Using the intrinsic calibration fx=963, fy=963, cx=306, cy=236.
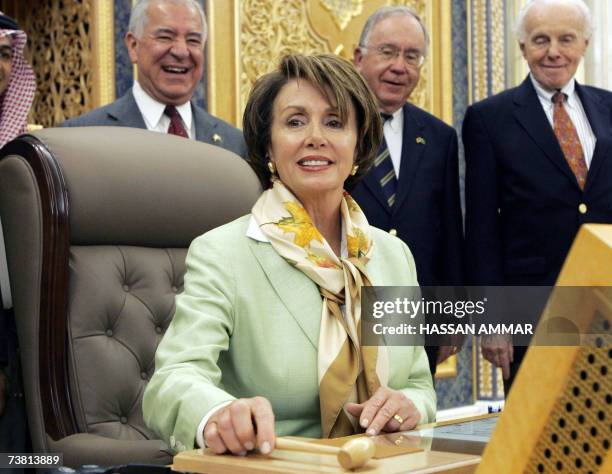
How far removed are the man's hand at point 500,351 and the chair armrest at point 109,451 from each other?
160 centimetres

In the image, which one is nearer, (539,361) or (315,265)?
(539,361)

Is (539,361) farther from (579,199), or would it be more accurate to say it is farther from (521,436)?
(579,199)

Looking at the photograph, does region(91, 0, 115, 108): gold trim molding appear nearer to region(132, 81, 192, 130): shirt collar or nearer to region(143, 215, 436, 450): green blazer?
region(132, 81, 192, 130): shirt collar

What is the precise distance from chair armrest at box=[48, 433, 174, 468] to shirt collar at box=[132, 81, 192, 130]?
1640 millimetres

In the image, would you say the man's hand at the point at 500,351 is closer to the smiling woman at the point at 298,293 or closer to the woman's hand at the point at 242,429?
the smiling woman at the point at 298,293

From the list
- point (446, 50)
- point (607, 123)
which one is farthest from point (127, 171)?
point (446, 50)

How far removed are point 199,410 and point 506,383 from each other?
80.9 inches

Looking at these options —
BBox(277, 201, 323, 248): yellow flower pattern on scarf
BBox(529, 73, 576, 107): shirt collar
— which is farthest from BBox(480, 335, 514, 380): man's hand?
BBox(277, 201, 323, 248): yellow flower pattern on scarf

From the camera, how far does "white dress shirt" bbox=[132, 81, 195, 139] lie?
3.34m

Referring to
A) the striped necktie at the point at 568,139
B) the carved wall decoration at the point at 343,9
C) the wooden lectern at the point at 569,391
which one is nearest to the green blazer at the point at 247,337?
the wooden lectern at the point at 569,391

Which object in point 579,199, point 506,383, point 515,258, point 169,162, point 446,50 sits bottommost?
point 506,383

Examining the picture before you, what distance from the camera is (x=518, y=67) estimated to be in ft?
22.6

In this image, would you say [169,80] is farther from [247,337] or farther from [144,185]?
[247,337]

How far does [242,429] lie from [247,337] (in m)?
0.49
